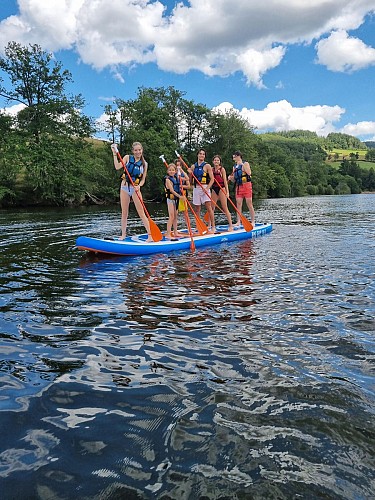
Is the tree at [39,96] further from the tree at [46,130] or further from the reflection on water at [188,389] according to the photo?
the reflection on water at [188,389]

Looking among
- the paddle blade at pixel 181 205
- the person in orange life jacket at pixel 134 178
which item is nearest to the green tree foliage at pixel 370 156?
Answer: the paddle blade at pixel 181 205

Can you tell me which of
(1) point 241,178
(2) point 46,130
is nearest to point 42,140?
(2) point 46,130

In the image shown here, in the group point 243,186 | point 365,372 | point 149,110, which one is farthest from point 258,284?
point 149,110

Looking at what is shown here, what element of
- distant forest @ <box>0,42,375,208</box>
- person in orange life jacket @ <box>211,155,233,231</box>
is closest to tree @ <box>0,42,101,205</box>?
distant forest @ <box>0,42,375,208</box>

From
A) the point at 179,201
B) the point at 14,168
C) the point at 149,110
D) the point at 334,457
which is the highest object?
the point at 149,110

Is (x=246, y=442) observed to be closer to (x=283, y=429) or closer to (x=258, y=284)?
(x=283, y=429)

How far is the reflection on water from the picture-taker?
2.12 metres

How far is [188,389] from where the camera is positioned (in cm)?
305

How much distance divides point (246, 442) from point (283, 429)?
0.29 m

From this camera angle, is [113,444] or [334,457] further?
[113,444]

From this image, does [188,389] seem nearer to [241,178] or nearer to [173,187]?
[173,187]

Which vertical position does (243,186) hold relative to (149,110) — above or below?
below

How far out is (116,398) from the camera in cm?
294

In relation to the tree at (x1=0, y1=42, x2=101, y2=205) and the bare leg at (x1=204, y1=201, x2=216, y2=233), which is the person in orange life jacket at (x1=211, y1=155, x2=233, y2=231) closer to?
the bare leg at (x1=204, y1=201, x2=216, y2=233)
